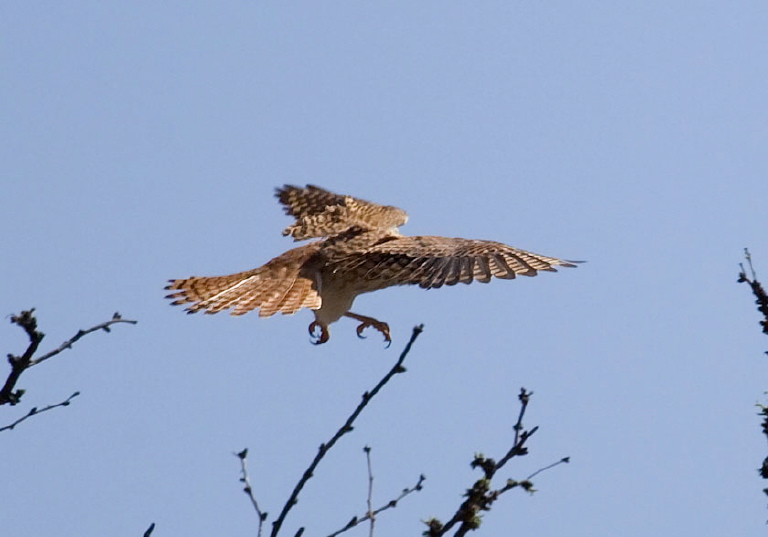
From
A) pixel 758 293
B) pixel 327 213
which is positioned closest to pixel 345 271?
pixel 327 213

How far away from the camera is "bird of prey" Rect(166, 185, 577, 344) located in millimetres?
6949

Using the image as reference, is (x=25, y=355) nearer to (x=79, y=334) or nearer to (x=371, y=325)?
(x=79, y=334)

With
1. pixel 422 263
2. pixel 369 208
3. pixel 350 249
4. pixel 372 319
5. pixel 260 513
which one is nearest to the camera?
pixel 260 513

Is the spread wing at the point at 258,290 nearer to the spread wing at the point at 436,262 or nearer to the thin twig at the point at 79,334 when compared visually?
the spread wing at the point at 436,262

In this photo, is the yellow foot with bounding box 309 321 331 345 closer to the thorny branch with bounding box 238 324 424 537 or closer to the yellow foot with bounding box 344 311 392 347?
the yellow foot with bounding box 344 311 392 347

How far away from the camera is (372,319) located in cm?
817

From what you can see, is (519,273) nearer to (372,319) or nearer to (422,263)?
(422,263)

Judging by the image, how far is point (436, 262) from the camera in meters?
6.91

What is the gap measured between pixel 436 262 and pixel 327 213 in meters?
1.92

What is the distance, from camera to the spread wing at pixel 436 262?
22.3ft

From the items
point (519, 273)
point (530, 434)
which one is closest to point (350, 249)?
point (519, 273)

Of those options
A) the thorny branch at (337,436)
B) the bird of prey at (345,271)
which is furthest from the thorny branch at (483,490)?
the bird of prey at (345,271)

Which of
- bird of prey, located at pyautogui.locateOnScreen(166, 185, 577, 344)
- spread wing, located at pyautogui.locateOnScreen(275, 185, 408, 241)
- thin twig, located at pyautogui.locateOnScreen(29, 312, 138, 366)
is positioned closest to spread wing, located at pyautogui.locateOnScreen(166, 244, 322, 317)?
bird of prey, located at pyautogui.locateOnScreen(166, 185, 577, 344)

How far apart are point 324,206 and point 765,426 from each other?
6.13 metres
